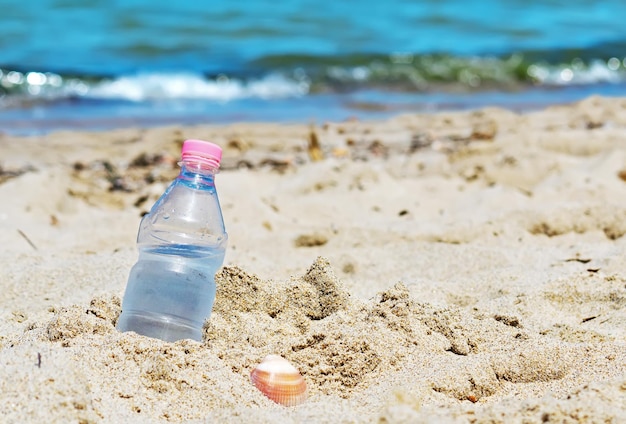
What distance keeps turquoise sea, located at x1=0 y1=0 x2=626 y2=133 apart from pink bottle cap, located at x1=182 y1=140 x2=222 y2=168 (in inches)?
202

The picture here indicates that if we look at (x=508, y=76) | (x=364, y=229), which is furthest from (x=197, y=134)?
(x=508, y=76)

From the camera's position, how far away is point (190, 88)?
10.0 metres

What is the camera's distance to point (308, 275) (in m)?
2.66

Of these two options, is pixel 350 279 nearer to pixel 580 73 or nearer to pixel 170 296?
pixel 170 296

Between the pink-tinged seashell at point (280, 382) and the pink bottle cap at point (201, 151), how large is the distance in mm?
556

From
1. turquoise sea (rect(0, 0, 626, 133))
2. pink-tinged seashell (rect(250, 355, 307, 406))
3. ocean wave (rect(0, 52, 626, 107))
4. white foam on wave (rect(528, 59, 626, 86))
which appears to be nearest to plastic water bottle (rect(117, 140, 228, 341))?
pink-tinged seashell (rect(250, 355, 307, 406))

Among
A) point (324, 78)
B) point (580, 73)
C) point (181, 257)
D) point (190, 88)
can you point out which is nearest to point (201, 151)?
point (181, 257)

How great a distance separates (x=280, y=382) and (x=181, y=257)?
1.77 ft

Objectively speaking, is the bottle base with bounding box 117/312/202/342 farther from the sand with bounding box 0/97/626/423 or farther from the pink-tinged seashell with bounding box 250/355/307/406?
the pink-tinged seashell with bounding box 250/355/307/406

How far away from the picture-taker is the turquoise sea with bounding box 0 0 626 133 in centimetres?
880

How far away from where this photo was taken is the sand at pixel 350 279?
2.04 meters

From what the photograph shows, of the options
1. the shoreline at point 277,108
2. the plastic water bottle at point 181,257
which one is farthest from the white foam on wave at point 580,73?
the plastic water bottle at point 181,257

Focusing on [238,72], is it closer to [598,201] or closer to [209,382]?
[598,201]

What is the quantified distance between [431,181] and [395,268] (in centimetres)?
164
